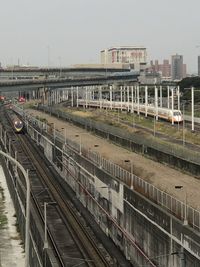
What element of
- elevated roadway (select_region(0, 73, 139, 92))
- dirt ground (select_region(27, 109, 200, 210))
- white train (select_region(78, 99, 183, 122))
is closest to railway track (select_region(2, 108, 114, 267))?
dirt ground (select_region(27, 109, 200, 210))

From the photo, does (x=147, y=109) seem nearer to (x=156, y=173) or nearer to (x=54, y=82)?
(x=54, y=82)

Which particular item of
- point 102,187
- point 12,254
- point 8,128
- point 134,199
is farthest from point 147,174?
point 8,128

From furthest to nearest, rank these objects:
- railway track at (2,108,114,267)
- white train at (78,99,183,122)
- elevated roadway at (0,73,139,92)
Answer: elevated roadway at (0,73,139,92) < white train at (78,99,183,122) < railway track at (2,108,114,267)

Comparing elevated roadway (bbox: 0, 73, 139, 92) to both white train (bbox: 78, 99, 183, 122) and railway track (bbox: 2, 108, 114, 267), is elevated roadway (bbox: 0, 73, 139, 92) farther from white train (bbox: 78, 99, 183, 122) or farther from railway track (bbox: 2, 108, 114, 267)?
railway track (bbox: 2, 108, 114, 267)

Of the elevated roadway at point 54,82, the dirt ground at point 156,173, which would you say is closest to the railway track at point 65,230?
the dirt ground at point 156,173

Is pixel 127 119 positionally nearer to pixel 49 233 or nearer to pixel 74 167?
pixel 74 167

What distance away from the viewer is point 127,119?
99.0m

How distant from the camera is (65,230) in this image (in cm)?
3703

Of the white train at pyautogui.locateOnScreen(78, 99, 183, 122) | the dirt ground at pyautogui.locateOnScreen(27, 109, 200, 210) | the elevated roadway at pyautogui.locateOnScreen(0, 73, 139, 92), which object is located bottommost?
the dirt ground at pyautogui.locateOnScreen(27, 109, 200, 210)

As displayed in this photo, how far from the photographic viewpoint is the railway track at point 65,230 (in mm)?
30984

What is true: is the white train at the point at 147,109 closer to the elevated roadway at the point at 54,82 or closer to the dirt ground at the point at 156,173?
the elevated roadway at the point at 54,82

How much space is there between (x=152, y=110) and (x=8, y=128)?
31.6 m

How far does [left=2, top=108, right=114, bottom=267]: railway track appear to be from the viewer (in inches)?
1220

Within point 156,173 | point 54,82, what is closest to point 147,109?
point 54,82
